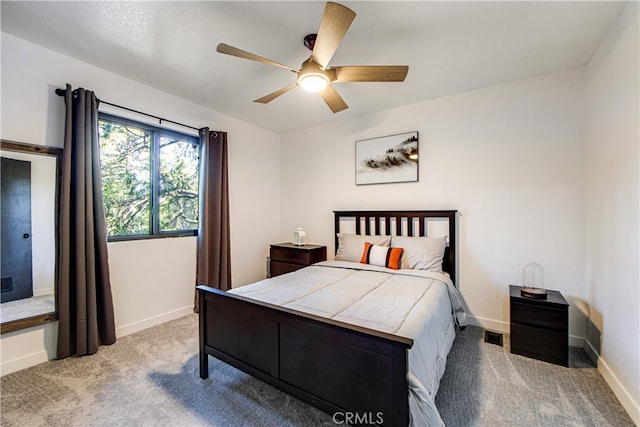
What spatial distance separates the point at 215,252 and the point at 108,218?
1129mm

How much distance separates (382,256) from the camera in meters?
2.91

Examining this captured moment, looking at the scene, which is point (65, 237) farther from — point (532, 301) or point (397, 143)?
point (532, 301)

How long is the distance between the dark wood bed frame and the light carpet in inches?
8.0

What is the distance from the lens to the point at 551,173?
2.56 metres

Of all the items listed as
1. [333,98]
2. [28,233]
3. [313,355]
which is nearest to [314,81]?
[333,98]

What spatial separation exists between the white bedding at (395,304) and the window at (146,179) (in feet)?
5.08

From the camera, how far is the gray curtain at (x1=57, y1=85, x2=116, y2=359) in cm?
221

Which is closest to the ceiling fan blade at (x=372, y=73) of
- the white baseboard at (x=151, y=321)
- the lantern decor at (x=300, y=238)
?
the lantern decor at (x=300, y=238)

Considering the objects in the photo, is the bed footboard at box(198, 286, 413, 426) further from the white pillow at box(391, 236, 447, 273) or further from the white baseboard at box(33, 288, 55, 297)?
the white pillow at box(391, 236, 447, 273)

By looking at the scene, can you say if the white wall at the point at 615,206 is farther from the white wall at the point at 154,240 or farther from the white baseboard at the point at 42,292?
the white baseboard at the point at 42,292

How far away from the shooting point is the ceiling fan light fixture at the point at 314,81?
190cm

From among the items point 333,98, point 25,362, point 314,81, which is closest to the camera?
point 314,81

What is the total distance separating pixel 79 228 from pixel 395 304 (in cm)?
264

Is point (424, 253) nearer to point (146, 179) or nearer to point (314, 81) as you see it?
point (314, 81)
